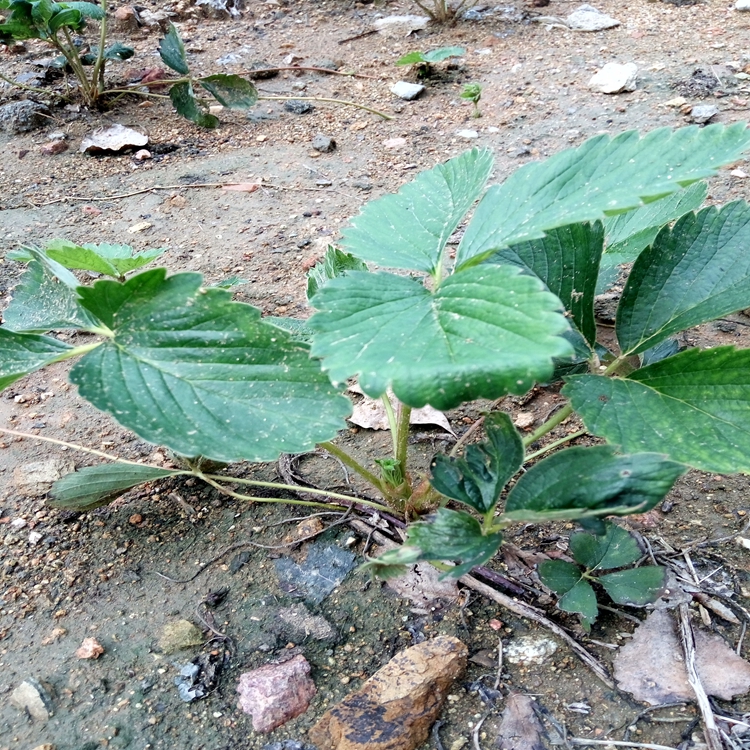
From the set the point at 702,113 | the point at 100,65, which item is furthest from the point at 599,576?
the point at 100,65

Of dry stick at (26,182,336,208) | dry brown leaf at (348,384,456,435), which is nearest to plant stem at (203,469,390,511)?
dry brown leaf at (348,384,456,435)

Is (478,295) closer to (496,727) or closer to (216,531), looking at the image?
(496,727)

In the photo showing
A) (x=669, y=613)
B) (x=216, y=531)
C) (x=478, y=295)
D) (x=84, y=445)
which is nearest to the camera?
(x=478, y=295)

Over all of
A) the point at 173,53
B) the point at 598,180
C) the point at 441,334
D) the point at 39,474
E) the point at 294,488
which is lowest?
the point at 39,474

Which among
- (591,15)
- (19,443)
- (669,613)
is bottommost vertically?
(19,443)

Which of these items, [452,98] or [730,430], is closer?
[730,430]

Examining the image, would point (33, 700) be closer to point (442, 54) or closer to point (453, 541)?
point (453, 541)

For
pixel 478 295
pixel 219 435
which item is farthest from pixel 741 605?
pixel 219 435
